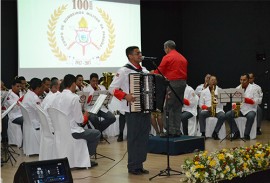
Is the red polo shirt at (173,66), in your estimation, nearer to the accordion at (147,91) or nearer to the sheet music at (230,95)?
the accordion at (147,91)

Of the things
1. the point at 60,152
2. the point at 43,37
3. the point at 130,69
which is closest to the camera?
the point at 130,69

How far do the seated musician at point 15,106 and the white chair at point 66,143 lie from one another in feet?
8.87

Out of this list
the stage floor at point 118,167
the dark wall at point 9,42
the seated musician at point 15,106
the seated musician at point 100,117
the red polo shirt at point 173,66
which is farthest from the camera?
the dark wall at point 9,42

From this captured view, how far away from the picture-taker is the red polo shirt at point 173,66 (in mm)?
7648

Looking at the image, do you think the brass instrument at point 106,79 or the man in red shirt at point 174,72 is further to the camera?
the brass instrument at point 106,79

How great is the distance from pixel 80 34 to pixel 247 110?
455 centimetres

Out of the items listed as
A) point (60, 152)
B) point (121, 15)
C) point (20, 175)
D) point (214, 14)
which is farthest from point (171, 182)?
point (214, 14)

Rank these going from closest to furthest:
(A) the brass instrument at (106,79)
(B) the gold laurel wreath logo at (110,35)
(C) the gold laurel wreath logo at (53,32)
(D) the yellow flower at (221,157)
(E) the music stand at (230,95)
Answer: (D) the yellow flower at (221,157) → (E) the music stand at (230,95) → (A) the brass instrument at (106,79) → (C) the gold laurel wreath logo at (53,32) → (B) the gold laurel wreath logo at (110,35)

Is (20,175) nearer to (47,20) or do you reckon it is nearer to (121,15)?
(47,20)

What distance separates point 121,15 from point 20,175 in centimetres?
964

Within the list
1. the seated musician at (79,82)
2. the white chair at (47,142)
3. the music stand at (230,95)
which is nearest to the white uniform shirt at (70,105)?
the white chair at (47,142)

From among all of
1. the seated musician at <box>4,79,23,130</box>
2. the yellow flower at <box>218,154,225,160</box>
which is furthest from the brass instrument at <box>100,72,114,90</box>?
the yellow flower at <box>218,154,225,160</box>

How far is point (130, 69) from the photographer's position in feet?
20.8

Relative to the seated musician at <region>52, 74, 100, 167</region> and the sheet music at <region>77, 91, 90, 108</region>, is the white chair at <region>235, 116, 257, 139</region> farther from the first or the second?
the seated musician at <region>52, 74, 100, 167</region>
